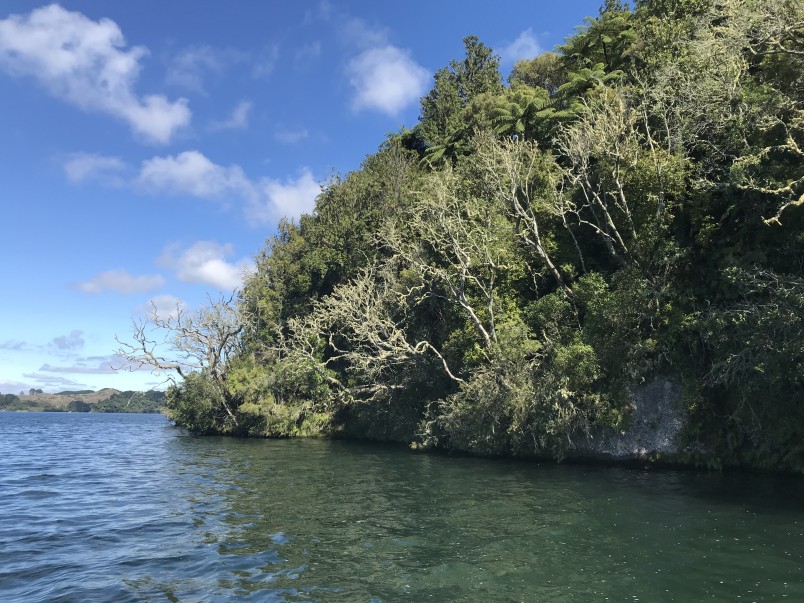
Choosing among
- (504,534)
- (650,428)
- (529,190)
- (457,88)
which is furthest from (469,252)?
(457,88)

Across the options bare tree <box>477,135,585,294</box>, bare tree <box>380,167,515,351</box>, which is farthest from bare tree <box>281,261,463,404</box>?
bare tree <box>477,135,585,294</box>

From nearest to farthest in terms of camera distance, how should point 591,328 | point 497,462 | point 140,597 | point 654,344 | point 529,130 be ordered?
1. point 140,597
2. point 654,344
3. point 591,328
4. point 497,462
5. point 529,130

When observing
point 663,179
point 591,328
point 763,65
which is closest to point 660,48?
point 763,65

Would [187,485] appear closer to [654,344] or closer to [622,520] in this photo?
[622,520]

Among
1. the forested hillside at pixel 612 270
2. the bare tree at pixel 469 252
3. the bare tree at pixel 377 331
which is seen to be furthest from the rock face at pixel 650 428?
the bare tree at pixel 377 331

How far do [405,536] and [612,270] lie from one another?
65.2 ft

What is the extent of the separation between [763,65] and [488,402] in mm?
18442

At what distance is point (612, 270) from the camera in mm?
26812

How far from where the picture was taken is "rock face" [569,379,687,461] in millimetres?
21562

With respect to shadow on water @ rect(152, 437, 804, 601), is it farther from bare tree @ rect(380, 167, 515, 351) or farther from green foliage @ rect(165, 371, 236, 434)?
green foliage @ rect(165, 371, 236, 434)

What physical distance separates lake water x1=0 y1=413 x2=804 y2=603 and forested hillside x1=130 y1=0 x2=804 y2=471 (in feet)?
12.0

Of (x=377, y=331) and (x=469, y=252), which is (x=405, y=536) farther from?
(x=377, y=331)

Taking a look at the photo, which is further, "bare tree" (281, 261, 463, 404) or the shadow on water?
"bare tree" (281, 261, 463, 404)

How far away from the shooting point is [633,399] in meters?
22.6
